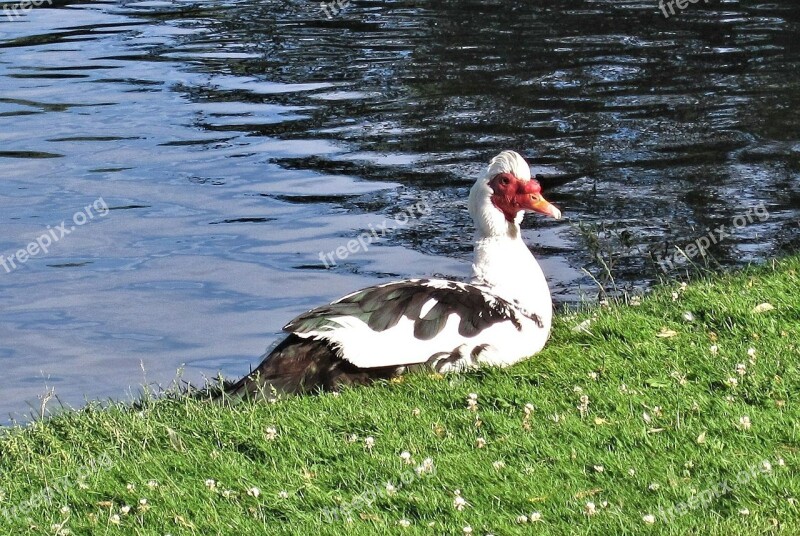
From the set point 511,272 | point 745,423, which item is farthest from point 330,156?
point 745,423

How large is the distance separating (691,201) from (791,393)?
7.14m

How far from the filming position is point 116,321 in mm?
11219

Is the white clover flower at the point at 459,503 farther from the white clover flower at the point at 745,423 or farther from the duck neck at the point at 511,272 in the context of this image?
the duck neck at the point at 511,272

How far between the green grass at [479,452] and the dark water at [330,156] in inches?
98.7

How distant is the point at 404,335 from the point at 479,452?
1.36 m

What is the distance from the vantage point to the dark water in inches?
449

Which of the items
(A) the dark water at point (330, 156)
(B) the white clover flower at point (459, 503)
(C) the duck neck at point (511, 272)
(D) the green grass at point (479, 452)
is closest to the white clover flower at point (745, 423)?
(D) the green grass at point (479, 452)

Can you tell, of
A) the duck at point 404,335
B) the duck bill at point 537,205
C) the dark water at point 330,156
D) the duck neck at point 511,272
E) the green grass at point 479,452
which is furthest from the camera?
the dark water at point 330,156

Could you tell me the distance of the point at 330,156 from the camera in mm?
15656

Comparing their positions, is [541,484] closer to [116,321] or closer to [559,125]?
[116,321]

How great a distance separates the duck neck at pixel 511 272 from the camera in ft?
26.5

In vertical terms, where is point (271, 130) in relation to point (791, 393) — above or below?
below

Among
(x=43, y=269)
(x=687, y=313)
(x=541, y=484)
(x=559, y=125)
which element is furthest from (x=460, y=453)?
(x=559, y=125)

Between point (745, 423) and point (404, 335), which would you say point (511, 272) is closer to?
point (404, 335)
